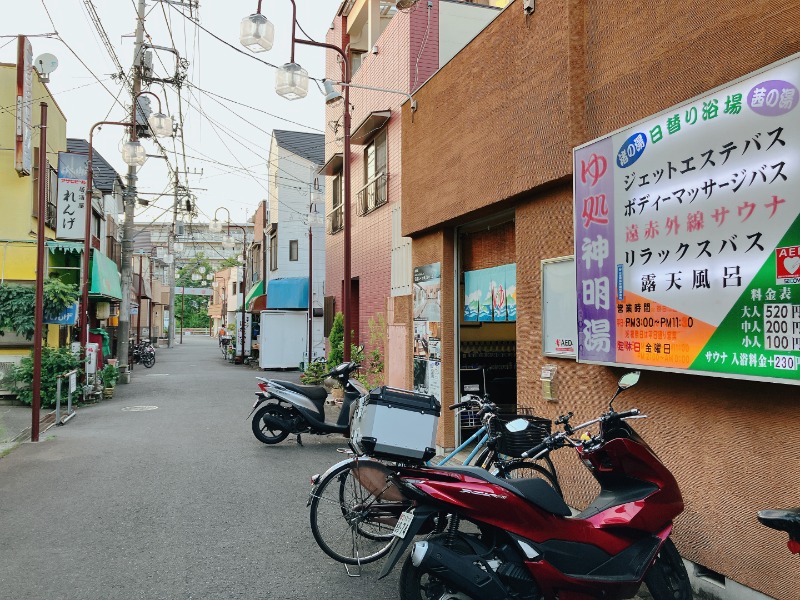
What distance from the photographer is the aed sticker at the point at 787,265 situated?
3746 mm

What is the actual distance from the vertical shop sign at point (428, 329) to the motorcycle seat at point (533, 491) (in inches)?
203

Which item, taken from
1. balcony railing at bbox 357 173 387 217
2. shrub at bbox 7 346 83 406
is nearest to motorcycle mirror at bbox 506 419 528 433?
balcony railing at bbox 357 173 387 217

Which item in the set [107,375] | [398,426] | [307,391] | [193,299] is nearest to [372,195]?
[307,391]

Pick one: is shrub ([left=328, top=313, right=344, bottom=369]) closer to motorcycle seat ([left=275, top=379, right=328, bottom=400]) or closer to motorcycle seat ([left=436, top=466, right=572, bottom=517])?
Answer: motorcycle seat ([left=275, top=379, right=328, bottom=400])

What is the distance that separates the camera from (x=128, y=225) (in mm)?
20844

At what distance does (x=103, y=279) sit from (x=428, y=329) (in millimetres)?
13279

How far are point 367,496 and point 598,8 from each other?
16.3ft

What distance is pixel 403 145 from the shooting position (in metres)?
11.1

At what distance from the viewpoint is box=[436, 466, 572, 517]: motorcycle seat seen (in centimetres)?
390

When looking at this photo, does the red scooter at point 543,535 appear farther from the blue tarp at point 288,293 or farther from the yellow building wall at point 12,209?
the blue tarp at point 288,293

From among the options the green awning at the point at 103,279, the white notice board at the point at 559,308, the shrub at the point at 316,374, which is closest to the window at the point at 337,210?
the shrub at the point at 316,374

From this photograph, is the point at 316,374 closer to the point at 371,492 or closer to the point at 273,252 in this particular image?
the point at 273,252

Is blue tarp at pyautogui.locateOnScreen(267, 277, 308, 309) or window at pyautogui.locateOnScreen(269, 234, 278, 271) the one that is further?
window at pyautogui.locateOnScreen(269, 234, 278, 271)

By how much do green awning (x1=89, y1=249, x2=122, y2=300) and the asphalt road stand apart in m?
7.31
